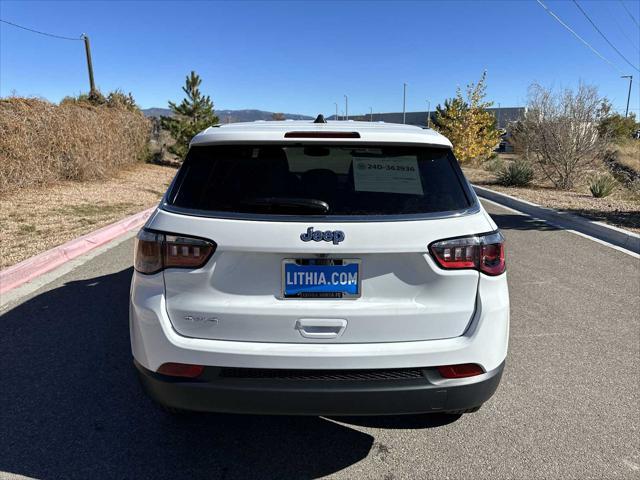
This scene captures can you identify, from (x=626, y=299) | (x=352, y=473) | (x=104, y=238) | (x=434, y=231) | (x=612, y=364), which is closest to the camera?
(x=434, y=231)

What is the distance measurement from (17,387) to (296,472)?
208 centimetres

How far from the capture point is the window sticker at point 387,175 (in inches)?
89.2

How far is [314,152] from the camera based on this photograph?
7.75 ft

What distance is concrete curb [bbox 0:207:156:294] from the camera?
541 cm

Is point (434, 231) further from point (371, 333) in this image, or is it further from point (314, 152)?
point (314, 152)

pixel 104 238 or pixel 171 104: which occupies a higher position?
pixel 171 104

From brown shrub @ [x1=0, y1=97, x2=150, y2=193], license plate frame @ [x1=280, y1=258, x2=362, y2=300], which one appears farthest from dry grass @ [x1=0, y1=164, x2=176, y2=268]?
license plate frame @ [x1=280, y1=258, x2=362, y2=300]

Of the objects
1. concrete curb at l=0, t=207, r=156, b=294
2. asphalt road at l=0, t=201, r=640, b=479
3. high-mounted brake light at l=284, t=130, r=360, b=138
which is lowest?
asphalt road at l=0, t=201, r=640, b=479

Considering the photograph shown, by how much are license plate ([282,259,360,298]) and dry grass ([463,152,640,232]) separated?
8.14 meters

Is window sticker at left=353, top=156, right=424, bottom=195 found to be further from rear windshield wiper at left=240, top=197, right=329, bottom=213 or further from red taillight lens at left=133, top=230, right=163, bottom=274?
red taillight lens at left=133, top=230, right=163, bottom=274

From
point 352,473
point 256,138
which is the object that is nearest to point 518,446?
point 352,473

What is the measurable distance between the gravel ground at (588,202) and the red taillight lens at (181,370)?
851 cm

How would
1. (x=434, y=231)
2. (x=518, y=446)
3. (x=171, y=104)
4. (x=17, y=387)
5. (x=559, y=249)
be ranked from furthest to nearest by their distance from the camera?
(x=171, y=104)
(x=559, y=249)
(x=17, y=387)
(x=518, y=446)
(x=434, y=231)

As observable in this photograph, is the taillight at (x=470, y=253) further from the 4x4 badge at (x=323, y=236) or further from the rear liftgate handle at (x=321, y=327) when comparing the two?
the rear liftgate handle at (x=321, y=327)
